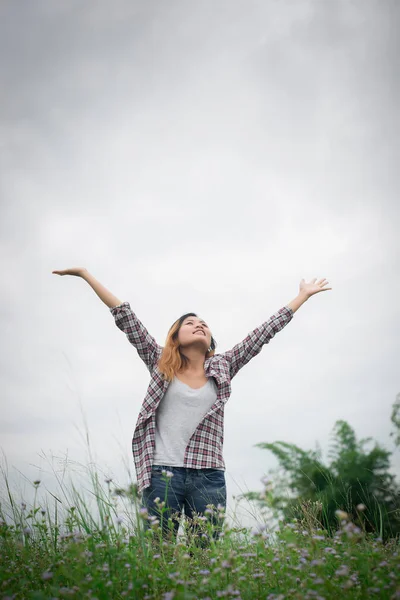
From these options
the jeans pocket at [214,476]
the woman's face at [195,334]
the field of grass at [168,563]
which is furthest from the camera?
the woman's face at [195,334]

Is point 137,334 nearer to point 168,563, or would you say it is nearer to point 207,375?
point 207,375

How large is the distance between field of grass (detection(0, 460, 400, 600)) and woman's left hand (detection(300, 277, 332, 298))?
2425 millimetres

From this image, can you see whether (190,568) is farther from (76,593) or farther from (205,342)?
(205,342)

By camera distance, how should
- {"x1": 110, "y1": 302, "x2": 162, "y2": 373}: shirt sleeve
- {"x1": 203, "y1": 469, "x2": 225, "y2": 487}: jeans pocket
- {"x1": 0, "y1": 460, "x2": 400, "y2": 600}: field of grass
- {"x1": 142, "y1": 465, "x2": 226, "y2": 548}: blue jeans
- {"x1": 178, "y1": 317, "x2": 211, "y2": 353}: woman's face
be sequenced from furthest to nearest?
1. {"x1": 178, "y1": 317, "x2": 211, "y2": 353}: woman's face
2. {"x1": 110, "y1": 302, "x2": 162, "y2": 373}: shirt sleeve
3. {"x1": 203, "y1": 469, "x2": 225, "y2": 487}: jeans pocket
4. {"x1": 142, "y1": 465, "x2": 226, "y2": 548}: blue jeans
5. {"x1": 0, "y1": 460, "x2": 400, "y2": 600}: field of grass

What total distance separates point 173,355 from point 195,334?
29 cm

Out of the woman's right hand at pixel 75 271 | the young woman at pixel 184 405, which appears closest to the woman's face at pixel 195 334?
the young woman at pixel 184 405

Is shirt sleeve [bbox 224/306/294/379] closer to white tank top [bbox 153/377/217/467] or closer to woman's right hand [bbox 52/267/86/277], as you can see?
white tank top [bbox 153/377/217/467]

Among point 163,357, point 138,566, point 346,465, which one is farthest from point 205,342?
point 346,465

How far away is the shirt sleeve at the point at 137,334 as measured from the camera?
4.11 meters

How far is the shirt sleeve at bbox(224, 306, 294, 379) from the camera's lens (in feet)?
14.4

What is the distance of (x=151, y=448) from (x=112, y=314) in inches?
47.2

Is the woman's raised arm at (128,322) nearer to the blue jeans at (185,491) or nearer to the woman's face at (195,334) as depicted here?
the woman's face at (195,334)

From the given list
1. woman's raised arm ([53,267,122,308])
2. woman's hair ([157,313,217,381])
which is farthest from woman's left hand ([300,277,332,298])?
woman's raised arm ([53,267,122,308])

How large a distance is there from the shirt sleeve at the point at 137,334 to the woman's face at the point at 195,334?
0.27 metres
